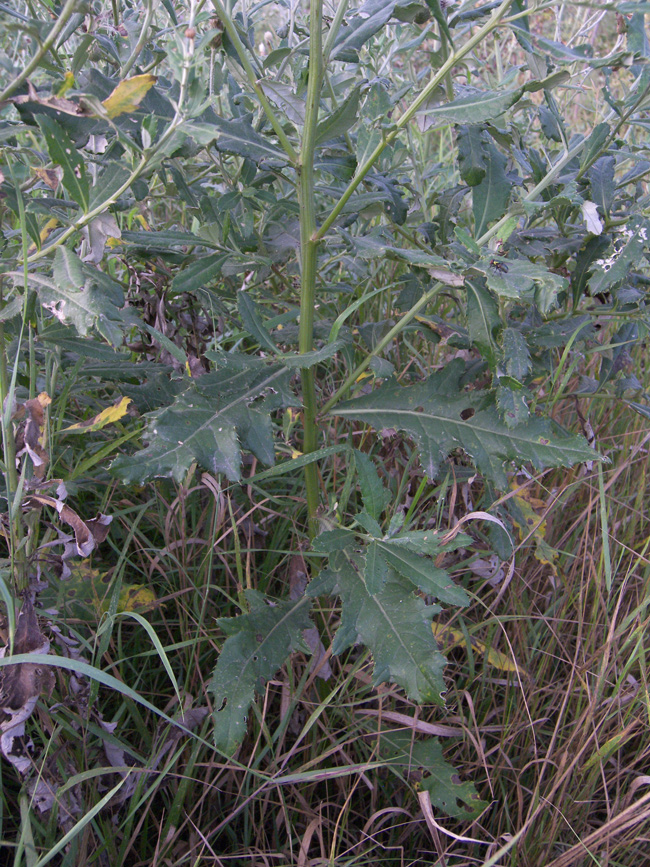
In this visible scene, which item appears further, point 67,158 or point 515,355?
point 515,355

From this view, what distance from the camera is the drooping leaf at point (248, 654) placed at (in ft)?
4.04

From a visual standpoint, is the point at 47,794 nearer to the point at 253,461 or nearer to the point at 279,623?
the point at 279,623

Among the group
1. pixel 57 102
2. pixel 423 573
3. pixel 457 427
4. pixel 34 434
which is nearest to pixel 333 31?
pixel 57 102

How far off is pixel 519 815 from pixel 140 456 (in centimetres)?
104

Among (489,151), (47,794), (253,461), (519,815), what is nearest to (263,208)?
(489,151)

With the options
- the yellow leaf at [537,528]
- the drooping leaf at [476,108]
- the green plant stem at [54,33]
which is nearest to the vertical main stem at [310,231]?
the drooping leaf at [476,108]

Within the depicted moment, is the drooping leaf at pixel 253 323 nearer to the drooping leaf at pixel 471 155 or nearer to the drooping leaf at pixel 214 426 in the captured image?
the drooping leaf at pixel 214 426

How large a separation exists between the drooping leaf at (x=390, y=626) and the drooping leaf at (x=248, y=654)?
0.45 ft

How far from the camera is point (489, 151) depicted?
4.73ft

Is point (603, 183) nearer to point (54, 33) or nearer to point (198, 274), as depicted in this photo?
point (198, 274)

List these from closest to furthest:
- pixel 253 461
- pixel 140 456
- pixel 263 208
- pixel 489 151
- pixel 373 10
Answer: pixel 140 456, pixel 373 10, pixel 489 151, pixel 263 208, pixel 253 461

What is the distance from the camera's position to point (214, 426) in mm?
1247

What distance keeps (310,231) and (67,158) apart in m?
0.46

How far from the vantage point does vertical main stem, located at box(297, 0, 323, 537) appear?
1.16 m
